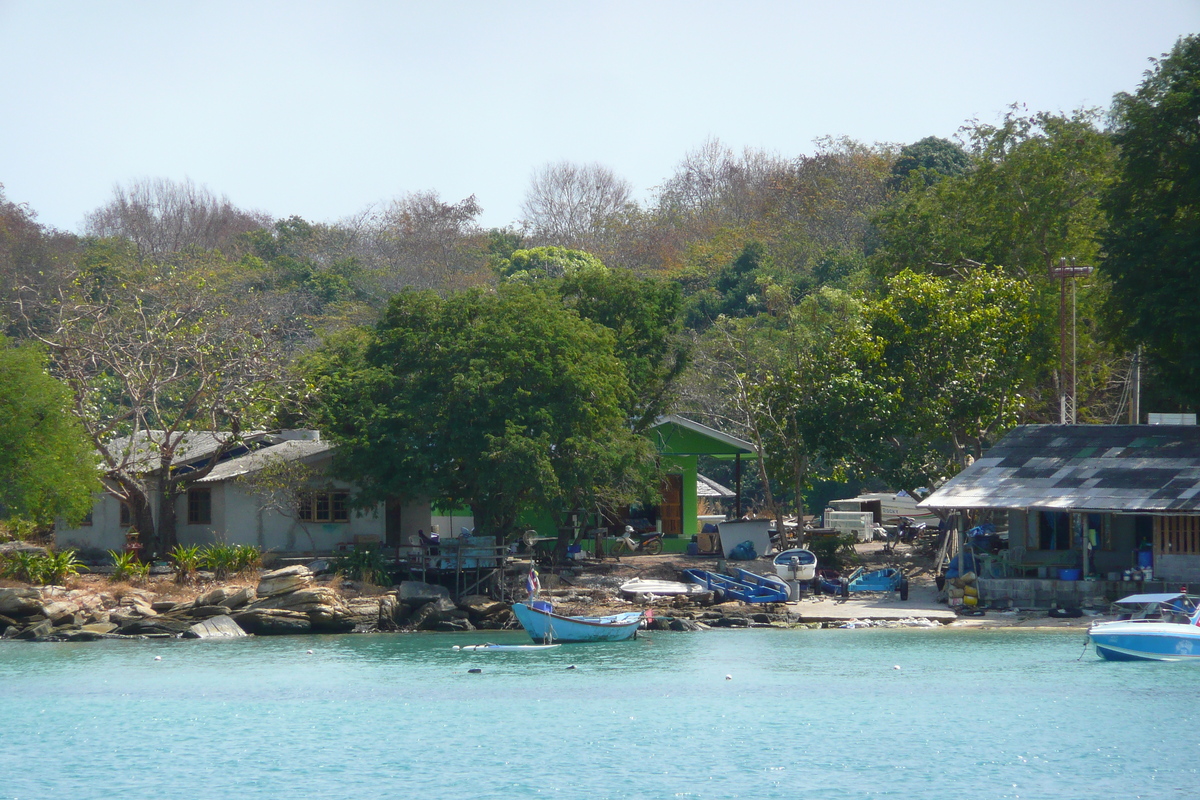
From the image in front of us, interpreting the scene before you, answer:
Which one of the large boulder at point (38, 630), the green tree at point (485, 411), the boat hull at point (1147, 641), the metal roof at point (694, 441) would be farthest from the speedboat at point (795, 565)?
the large boulder at point (38, 630)

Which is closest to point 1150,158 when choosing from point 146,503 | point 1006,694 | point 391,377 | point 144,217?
point 1006,694

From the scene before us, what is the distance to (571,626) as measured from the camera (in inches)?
1234

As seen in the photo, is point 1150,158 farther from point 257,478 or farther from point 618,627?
point 257,478

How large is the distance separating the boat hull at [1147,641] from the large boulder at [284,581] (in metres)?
20.2

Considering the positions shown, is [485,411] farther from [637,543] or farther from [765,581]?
[637,543]

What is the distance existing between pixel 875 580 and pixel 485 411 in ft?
42.9

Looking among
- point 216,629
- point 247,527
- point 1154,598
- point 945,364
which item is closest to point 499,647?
point 216,629

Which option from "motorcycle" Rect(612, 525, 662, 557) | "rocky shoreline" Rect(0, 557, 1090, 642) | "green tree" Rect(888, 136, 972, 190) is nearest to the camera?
"rocky shoreline" Rect(0, 557, 1090, 642)

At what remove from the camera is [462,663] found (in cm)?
2892

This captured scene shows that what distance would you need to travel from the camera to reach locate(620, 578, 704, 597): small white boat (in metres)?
35.1

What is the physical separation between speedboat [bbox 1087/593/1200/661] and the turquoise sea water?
401 millimetres

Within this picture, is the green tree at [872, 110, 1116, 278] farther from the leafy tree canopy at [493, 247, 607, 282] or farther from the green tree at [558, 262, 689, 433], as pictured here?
the leafy tree canopy at [493, 247, 607, 282]

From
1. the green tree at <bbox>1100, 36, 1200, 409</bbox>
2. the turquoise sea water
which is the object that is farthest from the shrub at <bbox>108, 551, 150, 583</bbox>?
the green tree at <bbox>1100, 36, 1200, 409</bbox>

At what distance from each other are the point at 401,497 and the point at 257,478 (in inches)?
162
